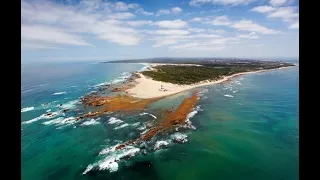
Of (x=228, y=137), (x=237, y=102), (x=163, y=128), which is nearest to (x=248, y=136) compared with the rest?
(x=228, y=137)

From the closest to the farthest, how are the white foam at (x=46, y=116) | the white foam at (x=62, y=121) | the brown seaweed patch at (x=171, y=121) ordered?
the brown seaweed patch at (x=171, y=121) < the white foam at (x=62, y=121) < the white foam at (x=46, y=116)

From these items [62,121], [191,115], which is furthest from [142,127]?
[62,121]

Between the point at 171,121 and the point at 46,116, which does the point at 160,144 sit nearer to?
the point at 171,121

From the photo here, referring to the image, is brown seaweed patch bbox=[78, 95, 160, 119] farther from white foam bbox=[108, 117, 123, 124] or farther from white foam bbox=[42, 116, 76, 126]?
white foam bbox=[108, 117, 123, 124]

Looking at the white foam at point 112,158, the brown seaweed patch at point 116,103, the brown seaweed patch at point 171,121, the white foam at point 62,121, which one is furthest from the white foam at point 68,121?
the brown seaweed patch at point 171,121

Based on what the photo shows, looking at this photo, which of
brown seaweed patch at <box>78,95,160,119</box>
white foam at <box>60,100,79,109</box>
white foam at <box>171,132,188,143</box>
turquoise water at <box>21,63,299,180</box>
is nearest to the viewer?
turquoise water at <box>21,63,299,180</box>

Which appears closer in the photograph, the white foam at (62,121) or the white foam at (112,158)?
the white foam at (112,158)

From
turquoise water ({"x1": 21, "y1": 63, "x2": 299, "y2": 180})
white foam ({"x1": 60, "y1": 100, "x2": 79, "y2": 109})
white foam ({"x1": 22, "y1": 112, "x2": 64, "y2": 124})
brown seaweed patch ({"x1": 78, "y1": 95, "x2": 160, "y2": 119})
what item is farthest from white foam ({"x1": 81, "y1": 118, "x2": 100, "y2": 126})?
white foam ({"x1": 60, "y1": 100, "x2": 79, "y2": 109})

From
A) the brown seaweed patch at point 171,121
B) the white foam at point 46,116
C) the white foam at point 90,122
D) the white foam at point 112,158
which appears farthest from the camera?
the white foam at point 46,116

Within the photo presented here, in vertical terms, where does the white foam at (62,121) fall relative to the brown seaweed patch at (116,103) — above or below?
below

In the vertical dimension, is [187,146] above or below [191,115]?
below

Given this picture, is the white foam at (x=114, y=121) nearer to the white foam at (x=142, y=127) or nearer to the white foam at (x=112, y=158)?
the white foam at (x=142, y=127)

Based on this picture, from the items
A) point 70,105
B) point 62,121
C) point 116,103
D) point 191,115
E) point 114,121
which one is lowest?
point 62,121
